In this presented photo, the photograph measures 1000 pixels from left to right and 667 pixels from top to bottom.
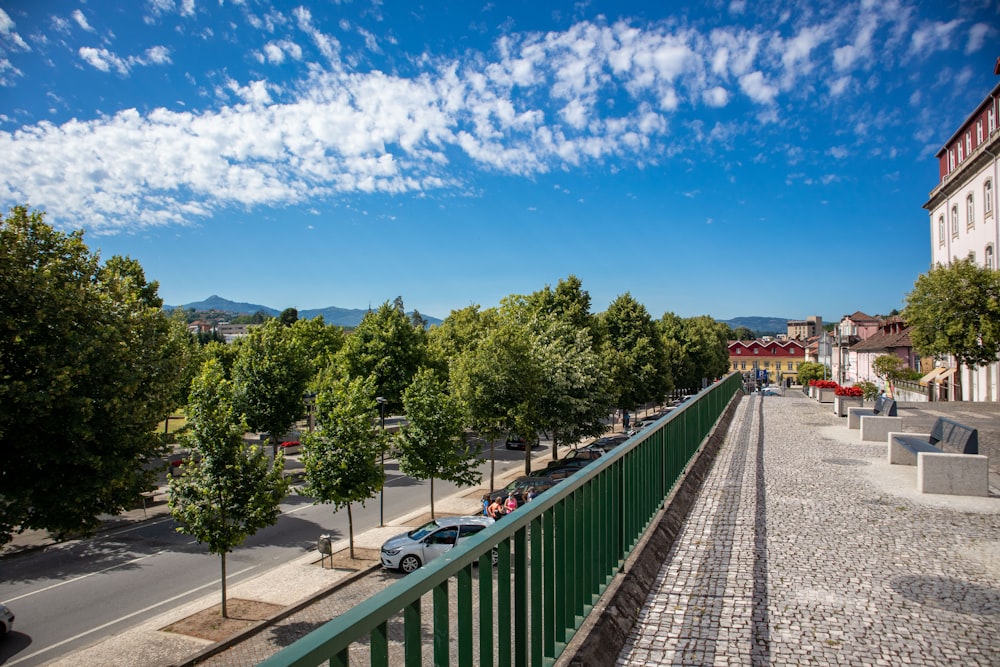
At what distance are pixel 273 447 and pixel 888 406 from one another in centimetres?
3725

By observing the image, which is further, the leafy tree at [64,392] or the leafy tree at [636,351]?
the leafy tree at [636,351]

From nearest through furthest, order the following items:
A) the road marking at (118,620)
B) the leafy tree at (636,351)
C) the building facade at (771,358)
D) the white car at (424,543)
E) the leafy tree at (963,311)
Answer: the road marking at (118,620) < the white car at (424,543) < the leafy tree at (963,311) < the leafy tree at (636,351) < the building facade at (771,358)

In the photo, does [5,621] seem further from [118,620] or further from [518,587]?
[518,587]

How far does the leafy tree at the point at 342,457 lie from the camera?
1950cm

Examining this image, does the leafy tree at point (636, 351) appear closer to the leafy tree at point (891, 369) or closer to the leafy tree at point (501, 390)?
the leafy tree at point (501, 390)

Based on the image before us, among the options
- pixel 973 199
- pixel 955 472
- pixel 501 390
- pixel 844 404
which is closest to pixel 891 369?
pixel 973 199

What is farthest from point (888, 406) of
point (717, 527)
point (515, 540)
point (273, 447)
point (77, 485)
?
point (273, 447)

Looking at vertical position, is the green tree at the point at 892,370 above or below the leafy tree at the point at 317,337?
below

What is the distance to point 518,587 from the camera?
269 cm

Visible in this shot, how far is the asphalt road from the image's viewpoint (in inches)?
573

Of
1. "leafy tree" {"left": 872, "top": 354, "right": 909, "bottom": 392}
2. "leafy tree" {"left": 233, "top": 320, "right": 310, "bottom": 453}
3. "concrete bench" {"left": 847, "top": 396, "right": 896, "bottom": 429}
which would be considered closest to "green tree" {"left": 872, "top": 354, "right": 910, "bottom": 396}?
"leafy tree" {"left": 872, "top": 354, "right": 909, "bottom": 392}

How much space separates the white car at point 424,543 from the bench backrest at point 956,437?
11284mm

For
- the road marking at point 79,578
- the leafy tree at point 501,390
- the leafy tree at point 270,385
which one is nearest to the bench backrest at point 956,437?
the leafy tree at point 501,390

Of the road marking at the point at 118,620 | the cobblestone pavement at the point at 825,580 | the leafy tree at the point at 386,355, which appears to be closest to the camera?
the cobblestone pavement at the point at 825,580
